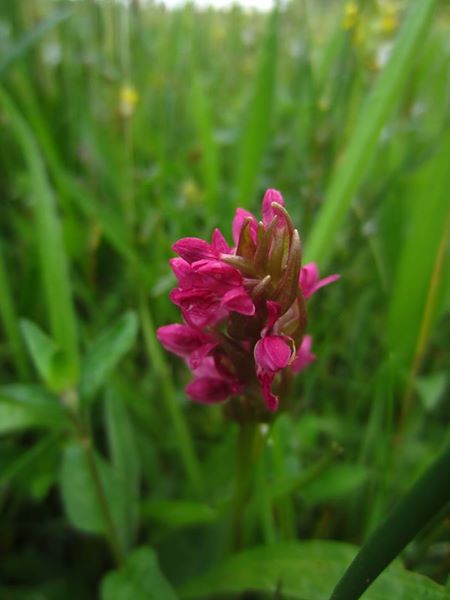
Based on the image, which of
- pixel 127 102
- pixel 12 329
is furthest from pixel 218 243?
pixel 127 102

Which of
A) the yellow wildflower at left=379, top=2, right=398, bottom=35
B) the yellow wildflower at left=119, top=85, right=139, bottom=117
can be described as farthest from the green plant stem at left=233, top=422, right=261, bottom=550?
the yellow wildflower at left=379, top=2, right=398, bottom=35

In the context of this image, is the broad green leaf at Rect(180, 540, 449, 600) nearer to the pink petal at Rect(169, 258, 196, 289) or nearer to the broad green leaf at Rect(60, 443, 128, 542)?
the broad green leaf at Rect(60, 443, 128, 542)

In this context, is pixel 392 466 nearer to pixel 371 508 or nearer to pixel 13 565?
pixel 371 508

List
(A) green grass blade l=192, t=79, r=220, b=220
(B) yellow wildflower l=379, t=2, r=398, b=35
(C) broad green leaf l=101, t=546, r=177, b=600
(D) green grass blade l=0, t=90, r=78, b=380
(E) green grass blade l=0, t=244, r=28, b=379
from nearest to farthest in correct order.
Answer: (C) broad green leaf l=101, t=546, r=177, b=600
(D) green grass blade l=0, t=90, r=78, b=380
(E) green grass blade l=0, t=244, r=28, b=379
(A) green grass blade l=192, t=79, r=220, b=220
(B) yellow wildflower l=379, t=2, r=398, b=35

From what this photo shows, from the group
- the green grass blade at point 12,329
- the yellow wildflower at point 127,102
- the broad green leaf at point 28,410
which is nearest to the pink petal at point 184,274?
the broad green leaf at point 28,410

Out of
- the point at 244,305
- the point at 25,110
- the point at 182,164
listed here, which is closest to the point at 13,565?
the point at 244,305

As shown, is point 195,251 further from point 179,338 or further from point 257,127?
point 257,127
